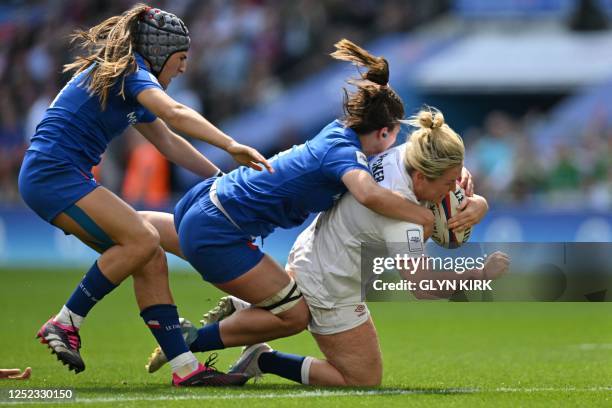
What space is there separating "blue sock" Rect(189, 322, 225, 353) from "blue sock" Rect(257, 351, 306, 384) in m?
0.26

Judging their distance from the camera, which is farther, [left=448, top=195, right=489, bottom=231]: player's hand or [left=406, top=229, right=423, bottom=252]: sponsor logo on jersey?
[left=448, top=195, right=489, bottom=231]: player's hand

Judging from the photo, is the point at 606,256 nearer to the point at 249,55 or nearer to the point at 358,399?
the point at 358,399

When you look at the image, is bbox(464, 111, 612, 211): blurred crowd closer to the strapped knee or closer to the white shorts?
the white shorts

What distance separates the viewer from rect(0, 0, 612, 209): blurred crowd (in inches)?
780

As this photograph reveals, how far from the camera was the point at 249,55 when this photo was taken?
2261 centimetres

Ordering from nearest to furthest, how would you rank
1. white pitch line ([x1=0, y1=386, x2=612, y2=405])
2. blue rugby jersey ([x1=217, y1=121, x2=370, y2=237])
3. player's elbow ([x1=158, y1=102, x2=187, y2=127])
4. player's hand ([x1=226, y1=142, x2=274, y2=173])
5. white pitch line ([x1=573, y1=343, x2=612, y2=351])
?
white pitch line ([x1=0, y1=386, x2=612, y2=405]), player's hand ([x1=226, y1=142, x2=274, y2=173]), player's elbow ([x1=158, y1=102, x2=187, y2=127]), blue rugby jersey ([x1=217, y1=121, x2=370, y2=237]), white pitch line ([x1=573, y1=343, x2=612, y2=351])

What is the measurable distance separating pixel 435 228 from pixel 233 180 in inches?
46.1

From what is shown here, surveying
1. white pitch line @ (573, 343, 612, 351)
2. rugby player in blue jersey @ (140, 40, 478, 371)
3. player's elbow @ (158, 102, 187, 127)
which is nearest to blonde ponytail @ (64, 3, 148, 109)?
player's elbow @ (158, 102, 187, 127)

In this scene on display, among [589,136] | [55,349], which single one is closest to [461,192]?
[55,349]

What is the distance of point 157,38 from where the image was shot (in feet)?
22.8

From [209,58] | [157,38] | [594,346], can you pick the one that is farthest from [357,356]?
[209,58]

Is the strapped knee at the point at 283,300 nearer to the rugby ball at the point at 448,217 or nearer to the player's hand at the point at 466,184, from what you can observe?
the rugby ball at the point at 448,217

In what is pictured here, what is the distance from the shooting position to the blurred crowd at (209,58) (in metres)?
19.8

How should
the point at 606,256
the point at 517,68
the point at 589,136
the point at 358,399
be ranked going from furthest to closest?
the point at 517,68
the point at 589,136
the point at 606,256
the point at 358,399
